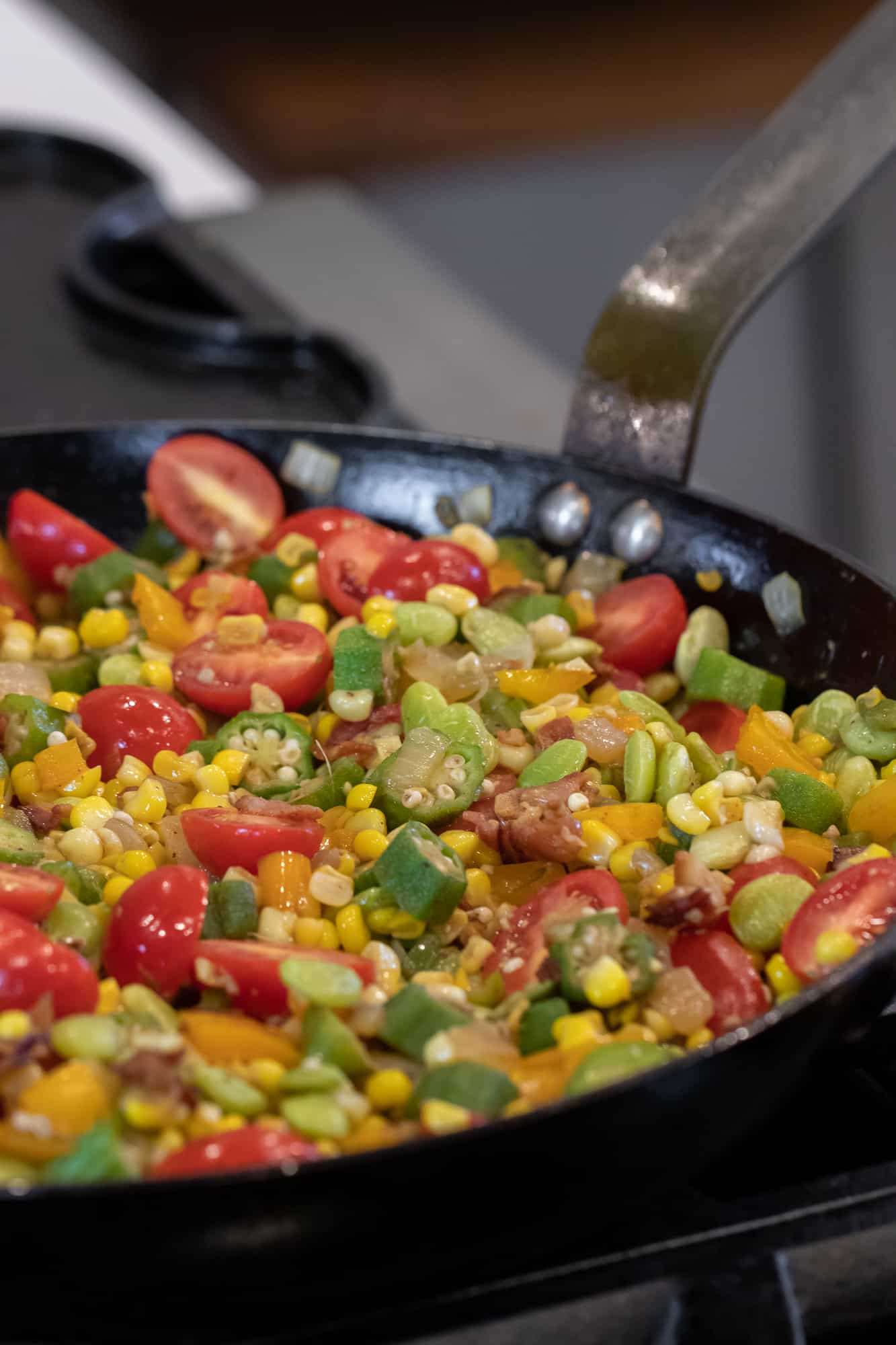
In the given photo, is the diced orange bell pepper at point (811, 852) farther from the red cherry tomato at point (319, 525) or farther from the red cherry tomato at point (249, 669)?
the red cherry tomato at point (319, 525)

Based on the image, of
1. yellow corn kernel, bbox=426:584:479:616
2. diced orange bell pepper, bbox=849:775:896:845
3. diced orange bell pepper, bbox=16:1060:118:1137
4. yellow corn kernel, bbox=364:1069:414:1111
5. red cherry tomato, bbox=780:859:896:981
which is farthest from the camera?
yellow corn kernel, bbox=426:584:479:616

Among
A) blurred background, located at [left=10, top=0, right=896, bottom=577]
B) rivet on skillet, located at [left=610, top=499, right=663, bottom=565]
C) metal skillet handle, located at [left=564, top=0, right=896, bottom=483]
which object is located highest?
metal skillet handle, located at [left=564, top=0, right=896, bottom=483]

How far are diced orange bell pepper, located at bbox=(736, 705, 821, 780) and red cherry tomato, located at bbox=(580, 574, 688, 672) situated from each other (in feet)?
0.71

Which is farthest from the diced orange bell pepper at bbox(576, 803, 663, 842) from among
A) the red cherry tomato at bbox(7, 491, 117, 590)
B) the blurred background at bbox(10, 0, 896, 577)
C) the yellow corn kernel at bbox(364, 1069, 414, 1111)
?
the blurred background at bbox(10, 0, 896, 577)

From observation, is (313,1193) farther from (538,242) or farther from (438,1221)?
(538,242)

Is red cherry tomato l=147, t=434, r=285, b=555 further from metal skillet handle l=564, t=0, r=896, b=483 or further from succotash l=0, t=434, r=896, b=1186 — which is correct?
metal skillet handle l=564, t=0, r=896, b=483

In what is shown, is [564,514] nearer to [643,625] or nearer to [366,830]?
[643,625]

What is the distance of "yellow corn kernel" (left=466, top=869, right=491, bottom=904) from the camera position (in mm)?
1449

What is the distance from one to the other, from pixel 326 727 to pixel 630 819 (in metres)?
0.41

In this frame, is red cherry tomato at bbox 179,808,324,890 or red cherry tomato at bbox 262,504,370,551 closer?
red cherry tomato at bbox 179,808,324,890

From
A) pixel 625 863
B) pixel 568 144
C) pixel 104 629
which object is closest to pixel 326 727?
pixel 104 629

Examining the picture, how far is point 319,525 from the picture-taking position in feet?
6.47

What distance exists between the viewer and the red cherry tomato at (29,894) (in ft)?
4.13

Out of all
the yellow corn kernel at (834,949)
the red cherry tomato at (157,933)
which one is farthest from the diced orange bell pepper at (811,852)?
the red cherry tomato at (157,933)
